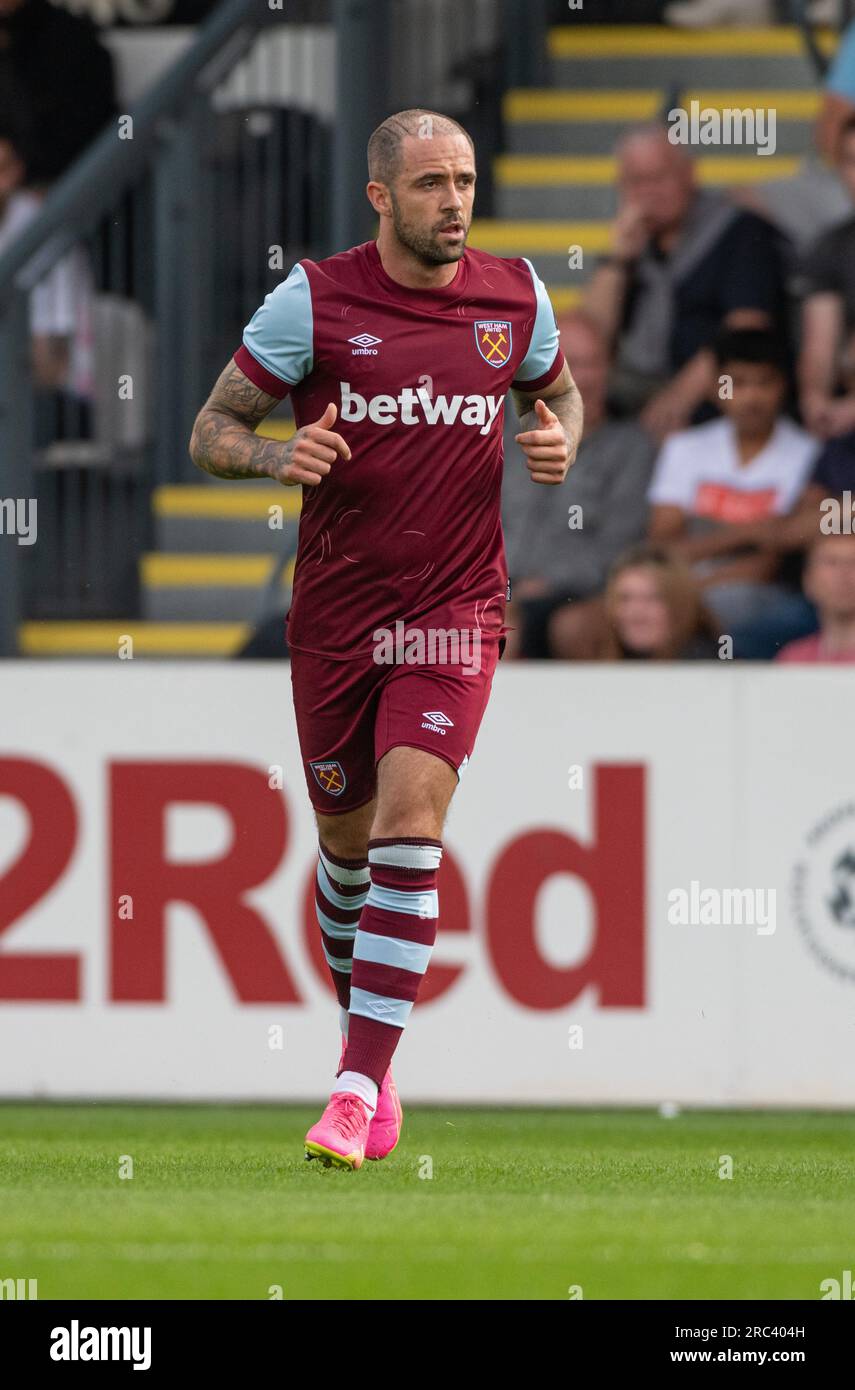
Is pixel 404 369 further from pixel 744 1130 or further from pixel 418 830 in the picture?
pixel 744 1130

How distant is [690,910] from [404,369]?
9.74ft

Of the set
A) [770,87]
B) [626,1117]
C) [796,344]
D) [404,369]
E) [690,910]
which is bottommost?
[626,1117]

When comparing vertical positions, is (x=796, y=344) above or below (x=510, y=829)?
above

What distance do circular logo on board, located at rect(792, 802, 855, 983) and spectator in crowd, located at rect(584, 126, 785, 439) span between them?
2.47m

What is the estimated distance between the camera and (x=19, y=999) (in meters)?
8.49

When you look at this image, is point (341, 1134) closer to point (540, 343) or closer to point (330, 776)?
point (330, 776)

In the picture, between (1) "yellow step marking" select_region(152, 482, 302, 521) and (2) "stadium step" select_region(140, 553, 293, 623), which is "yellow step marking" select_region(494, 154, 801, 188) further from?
(2) "stadium step" select_region(140, 553, 293, 623)

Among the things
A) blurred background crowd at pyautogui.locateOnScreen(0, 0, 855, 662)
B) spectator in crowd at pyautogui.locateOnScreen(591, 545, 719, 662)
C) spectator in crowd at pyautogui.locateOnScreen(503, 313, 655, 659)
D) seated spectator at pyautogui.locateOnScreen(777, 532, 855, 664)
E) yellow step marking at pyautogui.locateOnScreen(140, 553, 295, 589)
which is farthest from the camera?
yellow step marking at pyautogui.locateOnScreen(140, 553, 295, 589)

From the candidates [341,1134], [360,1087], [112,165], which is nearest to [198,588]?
[112,165]

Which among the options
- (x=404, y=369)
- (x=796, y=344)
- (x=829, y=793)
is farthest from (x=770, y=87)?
(x=404, y=369)

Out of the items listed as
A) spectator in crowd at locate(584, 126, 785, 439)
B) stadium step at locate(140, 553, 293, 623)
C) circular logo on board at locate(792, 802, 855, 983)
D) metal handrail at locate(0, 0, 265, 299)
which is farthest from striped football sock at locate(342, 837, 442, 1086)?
metal handrail at locate(0, 0, 265, 299)

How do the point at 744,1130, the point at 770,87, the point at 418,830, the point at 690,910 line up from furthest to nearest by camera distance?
the point at 770,87 < the point at 690,910 < the point at 744,1130 < the point at 418,830

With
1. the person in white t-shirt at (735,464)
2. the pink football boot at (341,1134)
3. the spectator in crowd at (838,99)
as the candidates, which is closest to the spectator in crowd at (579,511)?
the person in white t-shirt at (735,464)

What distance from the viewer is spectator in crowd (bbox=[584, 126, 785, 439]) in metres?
10.5
